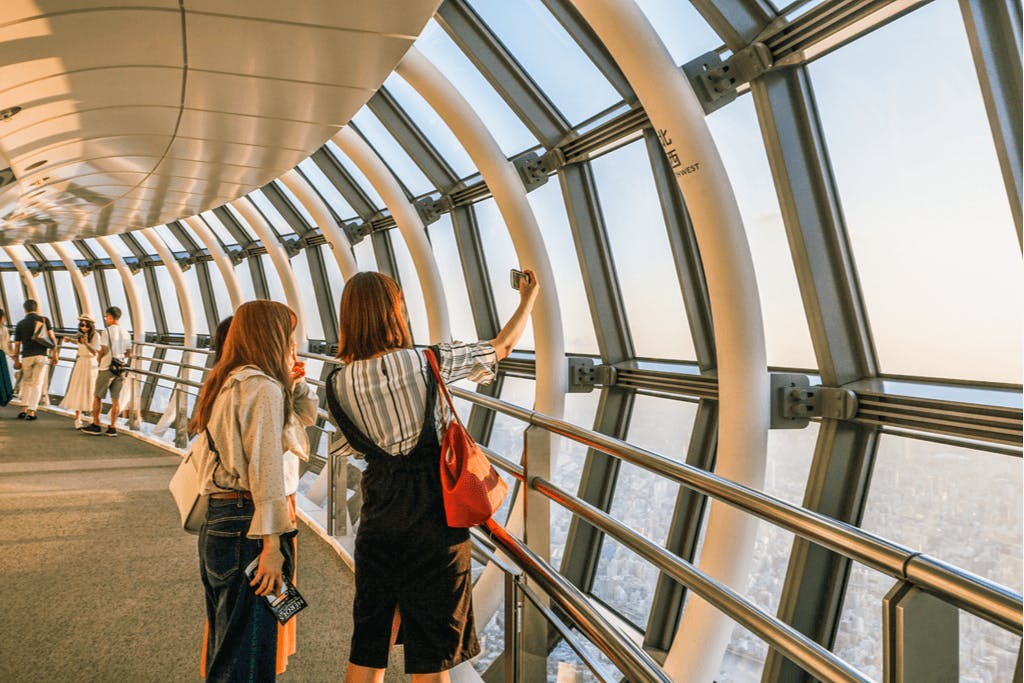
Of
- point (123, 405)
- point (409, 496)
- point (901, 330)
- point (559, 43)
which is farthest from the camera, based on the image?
point (123, 405)

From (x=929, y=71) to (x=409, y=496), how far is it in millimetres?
3915

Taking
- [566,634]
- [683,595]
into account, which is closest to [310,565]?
[566,634]

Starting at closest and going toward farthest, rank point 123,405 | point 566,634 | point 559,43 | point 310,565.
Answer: point 566,634 → point 310,565 → point 559,43 → point 123,405

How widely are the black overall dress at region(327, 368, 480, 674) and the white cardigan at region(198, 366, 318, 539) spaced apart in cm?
23

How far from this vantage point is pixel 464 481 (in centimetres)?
221

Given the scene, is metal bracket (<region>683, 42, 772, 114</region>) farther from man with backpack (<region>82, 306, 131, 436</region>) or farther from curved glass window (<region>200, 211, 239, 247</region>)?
curved glass window (<region>200, 211, 239, 247</region>)

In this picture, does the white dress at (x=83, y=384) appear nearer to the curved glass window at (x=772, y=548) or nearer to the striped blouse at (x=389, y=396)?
the curved glass window at (x=772, y=548)

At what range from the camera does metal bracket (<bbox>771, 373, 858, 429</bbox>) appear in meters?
5.09

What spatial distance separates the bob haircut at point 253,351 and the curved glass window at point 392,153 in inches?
329

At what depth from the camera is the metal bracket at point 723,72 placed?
4.97 metres

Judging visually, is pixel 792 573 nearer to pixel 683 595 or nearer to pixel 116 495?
pixel 683 595

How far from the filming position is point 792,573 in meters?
5.07

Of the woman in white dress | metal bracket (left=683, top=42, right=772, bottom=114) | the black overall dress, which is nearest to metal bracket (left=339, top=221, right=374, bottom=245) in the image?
the woman in white dress

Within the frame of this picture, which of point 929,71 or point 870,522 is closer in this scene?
point 929,71
